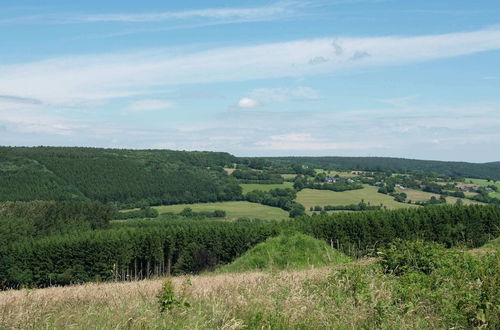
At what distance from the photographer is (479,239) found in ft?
229

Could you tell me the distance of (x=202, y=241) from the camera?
74.3m

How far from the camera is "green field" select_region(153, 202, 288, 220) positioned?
5246 inches

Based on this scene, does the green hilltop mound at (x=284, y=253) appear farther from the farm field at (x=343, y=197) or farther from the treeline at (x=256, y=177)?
the treeline at (x=256, y=177)

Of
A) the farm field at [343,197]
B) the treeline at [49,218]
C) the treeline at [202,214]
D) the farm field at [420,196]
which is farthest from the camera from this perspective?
the farm field at [343,197]

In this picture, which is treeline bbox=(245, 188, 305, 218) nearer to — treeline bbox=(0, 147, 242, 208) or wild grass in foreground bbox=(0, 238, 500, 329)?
treeline bbox=(0, 147, 242, 208)

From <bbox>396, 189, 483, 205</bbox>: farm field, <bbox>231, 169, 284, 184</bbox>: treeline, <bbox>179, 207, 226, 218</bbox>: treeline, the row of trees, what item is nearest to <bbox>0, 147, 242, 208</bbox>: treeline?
<bbox>231, 169, 284, 184</bbox>: treeline

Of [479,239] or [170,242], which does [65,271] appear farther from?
[479,239]

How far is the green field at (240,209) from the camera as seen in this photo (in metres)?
133

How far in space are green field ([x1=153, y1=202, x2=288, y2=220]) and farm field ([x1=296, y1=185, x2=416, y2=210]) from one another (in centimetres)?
1120

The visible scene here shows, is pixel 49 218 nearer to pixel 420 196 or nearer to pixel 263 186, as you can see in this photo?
pixel 263 186

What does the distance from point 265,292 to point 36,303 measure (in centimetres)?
398

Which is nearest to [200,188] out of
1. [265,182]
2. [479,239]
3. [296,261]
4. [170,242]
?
[265,182]

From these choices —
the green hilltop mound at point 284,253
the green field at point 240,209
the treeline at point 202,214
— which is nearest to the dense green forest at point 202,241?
the green hilltop mound at point 284,253

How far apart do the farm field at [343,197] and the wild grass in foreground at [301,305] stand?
435 ft
